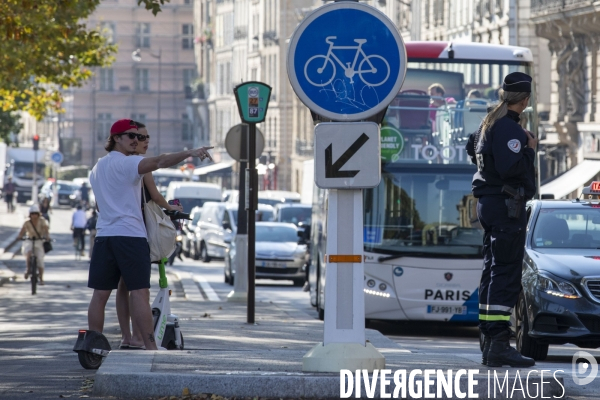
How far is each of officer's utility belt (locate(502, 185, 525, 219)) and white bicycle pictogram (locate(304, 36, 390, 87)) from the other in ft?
3.98

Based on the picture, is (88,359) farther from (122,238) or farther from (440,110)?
(440,110)

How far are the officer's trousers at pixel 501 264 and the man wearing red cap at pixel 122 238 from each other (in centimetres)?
258

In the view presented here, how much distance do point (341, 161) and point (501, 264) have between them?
1340 mm

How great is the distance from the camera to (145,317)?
35.2 feet

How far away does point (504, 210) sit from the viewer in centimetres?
941

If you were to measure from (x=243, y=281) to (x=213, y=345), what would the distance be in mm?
10556

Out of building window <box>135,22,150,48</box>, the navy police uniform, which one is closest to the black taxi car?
the navy police uniform

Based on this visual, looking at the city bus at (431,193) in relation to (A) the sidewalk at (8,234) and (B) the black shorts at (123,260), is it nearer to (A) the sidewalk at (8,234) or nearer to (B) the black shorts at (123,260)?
(B) the black shorts at (123,260)

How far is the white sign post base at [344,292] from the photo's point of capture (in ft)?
28.5

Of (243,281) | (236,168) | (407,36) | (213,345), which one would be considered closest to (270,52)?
(236,168)

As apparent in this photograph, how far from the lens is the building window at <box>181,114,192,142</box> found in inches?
5443

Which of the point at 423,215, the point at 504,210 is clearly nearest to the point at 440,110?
the point at 423,215

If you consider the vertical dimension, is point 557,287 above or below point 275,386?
above

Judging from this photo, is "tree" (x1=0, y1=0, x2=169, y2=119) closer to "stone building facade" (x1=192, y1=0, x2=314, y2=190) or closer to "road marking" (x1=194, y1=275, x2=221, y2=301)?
"road marking" (x1=194, y1=275, x2=221, y2=301)
